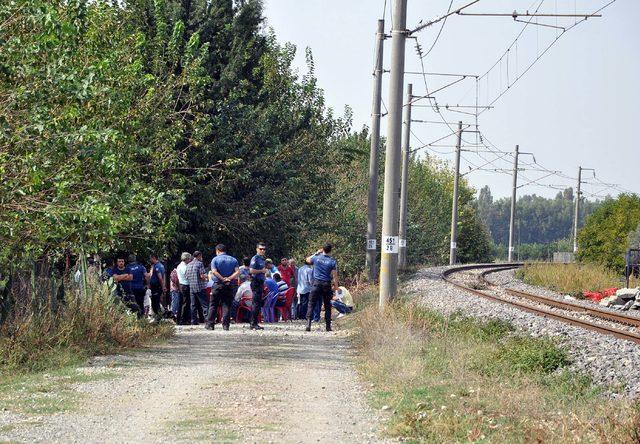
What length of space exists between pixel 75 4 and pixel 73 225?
3.41 metres

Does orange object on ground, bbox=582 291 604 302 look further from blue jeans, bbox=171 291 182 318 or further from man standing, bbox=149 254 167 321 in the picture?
man standing, bbox=149 254 167 321

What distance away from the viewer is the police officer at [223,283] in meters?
21.3

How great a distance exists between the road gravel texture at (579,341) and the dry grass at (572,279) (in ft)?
37.2

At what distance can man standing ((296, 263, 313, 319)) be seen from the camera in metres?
25.4

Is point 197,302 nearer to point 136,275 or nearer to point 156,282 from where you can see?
point 156,282

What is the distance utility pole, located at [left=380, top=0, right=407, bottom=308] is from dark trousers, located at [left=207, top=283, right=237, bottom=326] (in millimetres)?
3117

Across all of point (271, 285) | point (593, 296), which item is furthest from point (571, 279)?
point (271, 285)

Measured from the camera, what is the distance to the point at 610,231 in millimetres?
56781

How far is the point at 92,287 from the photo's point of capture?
1862cm

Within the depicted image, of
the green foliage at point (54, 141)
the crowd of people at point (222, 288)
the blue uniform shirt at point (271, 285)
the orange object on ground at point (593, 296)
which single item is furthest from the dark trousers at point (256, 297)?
the orange object on ground at point (593, 296)

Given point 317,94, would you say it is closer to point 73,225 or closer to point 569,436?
point 73,225

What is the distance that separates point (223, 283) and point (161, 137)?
13.9 feet

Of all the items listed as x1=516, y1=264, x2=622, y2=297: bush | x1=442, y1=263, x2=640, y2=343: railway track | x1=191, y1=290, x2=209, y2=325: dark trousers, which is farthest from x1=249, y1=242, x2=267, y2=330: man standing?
x1=516, y1=264, x2=622, y2=297: bush

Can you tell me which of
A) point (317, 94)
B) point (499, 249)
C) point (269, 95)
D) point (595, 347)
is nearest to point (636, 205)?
point (317, 94)
